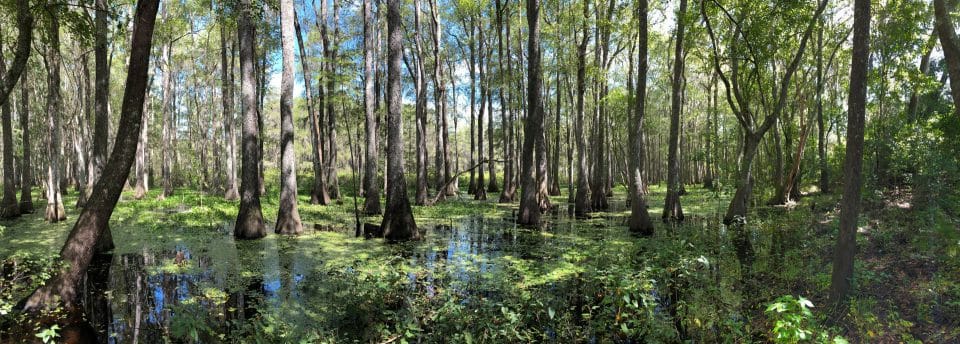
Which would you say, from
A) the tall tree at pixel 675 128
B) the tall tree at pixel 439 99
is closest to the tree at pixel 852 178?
the tall tree at pixel 675 128

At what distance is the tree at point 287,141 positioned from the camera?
12.0 metres

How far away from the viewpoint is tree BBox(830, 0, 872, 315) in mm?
5211

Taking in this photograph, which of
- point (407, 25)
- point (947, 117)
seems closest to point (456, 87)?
point (407, 25)

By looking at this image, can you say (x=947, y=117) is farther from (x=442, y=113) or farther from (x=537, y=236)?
(x=442, y=113)

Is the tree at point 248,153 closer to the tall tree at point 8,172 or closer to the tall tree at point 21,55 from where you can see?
the tall tree at point 21,55

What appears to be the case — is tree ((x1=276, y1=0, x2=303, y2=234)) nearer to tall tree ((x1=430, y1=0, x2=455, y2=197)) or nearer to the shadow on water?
the shadow on water

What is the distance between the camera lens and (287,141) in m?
12.6

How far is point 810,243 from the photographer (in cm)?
945

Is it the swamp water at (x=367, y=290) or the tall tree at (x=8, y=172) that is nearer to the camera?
the swamp water at (x=367, y=290)

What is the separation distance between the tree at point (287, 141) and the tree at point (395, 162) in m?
2.55

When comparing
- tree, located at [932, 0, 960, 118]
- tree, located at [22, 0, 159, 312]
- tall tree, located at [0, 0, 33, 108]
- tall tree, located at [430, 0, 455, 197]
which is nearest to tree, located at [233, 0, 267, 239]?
tall tree, located at [0, 0, 33, 108]

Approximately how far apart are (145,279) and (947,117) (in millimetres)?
17928

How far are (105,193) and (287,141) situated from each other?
7098 mm

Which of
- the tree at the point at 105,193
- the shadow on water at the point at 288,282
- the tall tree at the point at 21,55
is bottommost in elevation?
the shadow on water at the point at 288,282
